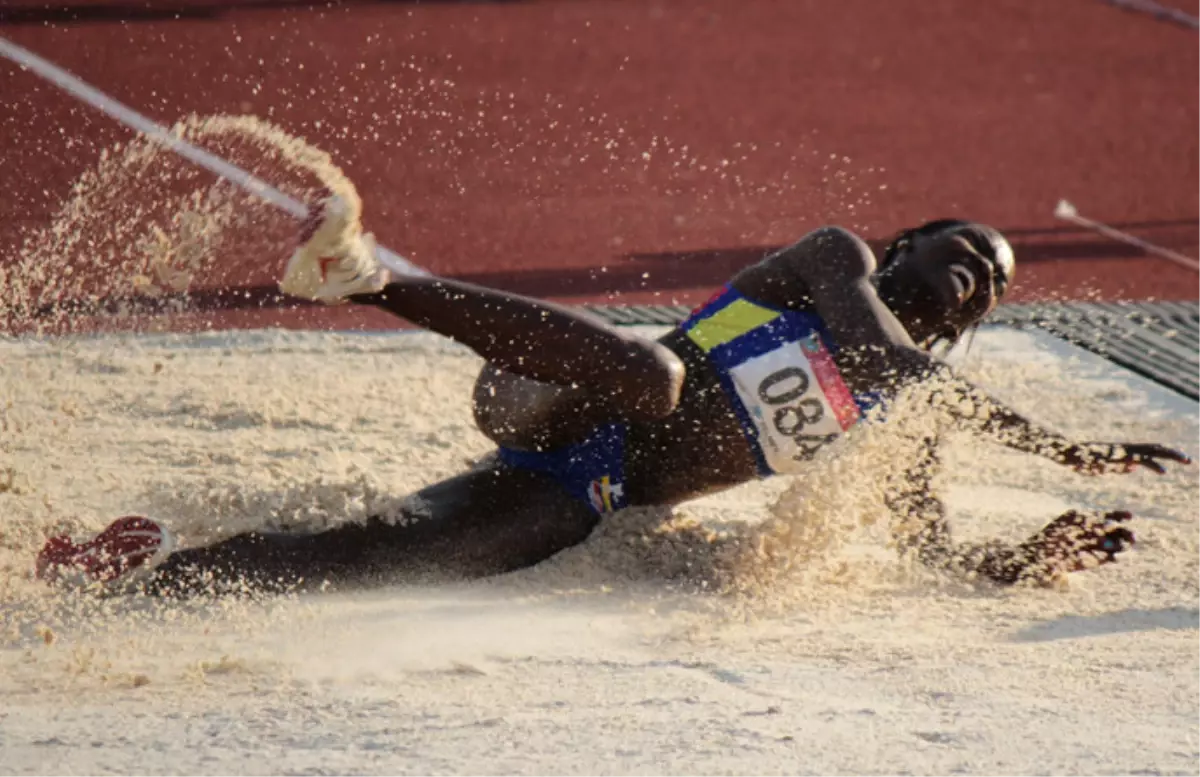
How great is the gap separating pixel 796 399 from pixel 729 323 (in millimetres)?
222

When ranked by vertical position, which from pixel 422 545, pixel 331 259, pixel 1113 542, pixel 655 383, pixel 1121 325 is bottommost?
pixel 1113 542

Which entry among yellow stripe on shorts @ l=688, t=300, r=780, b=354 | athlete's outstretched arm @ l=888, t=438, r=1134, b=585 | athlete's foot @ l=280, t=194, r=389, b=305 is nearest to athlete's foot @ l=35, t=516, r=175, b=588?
athlete's foot @ l=280, t=194, r=389, b=305

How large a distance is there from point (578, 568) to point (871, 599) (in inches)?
22.7

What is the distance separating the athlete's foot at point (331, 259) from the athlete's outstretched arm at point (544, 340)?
93 millimetres

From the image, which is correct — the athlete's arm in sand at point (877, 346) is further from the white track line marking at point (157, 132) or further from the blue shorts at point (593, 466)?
the white track line marking at point (157, 132)

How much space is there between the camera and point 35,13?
823 cm

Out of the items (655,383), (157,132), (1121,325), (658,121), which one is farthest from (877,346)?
(157,132)

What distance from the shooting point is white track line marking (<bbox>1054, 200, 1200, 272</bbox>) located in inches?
263

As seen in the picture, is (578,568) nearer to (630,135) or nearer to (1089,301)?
(1089,301)

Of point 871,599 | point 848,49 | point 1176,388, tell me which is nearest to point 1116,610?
point 871,599

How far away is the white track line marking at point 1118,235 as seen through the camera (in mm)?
6668

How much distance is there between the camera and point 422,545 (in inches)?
138

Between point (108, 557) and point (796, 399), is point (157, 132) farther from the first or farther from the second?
point (796, 399)

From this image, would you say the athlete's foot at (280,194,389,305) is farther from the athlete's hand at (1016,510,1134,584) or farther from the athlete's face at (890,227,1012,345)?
the athlete's hand at (1016,510,1134,584)
